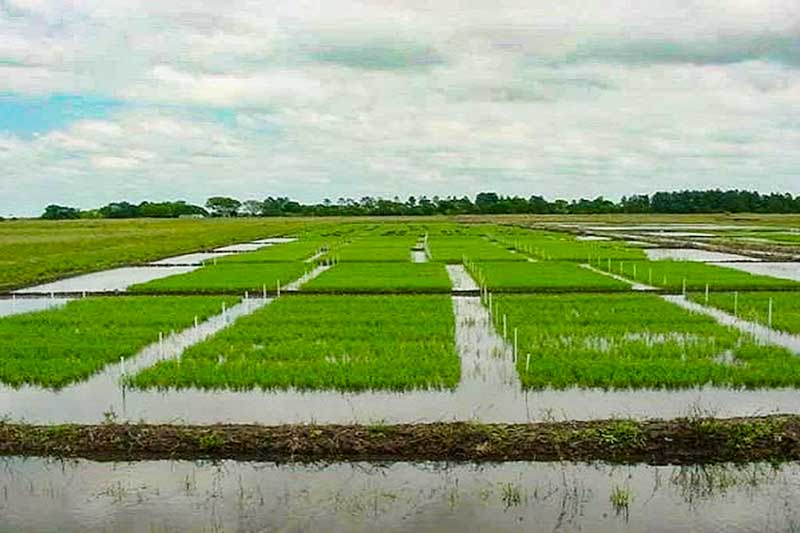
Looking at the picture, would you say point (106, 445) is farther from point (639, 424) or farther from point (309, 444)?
point (639, 424)

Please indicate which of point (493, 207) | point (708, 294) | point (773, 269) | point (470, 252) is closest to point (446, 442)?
point (708, 294)

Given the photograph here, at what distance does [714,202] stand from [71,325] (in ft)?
333

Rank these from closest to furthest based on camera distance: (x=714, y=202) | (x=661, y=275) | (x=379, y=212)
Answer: (x=661, y=275), (x=714, y=202), (x=379, y=212)

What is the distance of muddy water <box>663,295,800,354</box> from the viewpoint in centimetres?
1099

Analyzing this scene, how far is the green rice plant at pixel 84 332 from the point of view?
9391 mm

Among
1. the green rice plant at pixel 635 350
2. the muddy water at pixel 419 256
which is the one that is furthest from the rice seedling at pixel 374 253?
the green rice plant at pixel 635 350

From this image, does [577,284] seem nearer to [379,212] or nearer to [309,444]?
[309,444]

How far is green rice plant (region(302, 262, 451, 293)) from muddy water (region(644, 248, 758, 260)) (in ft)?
26.5

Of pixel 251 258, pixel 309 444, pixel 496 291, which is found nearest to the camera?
pixel 309 444

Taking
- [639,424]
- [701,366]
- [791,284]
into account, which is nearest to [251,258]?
[791,284]

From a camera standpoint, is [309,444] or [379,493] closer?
[379,493]

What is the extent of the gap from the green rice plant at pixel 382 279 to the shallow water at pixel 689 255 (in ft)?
26.5

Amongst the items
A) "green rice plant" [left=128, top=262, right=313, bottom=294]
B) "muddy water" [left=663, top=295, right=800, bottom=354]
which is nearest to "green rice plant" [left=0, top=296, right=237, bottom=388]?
"green rice plant" [left=128, top=262, right=313, bottom=294]

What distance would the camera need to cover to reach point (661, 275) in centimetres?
1975
